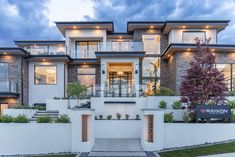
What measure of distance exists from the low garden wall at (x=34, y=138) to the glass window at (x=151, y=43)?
16.9m

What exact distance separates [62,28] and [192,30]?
45.5 feet

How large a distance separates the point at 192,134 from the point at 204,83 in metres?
3.73

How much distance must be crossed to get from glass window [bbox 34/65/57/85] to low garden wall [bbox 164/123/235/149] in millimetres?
15947

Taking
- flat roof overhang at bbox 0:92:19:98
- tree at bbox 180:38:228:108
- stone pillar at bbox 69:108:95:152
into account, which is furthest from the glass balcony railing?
tree at bbox 180:38:228:108

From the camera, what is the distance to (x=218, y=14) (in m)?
34.7

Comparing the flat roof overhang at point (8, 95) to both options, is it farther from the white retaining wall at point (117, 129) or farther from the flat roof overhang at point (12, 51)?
the white retaining wall at point (117, 129)

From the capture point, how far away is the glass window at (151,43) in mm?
30438

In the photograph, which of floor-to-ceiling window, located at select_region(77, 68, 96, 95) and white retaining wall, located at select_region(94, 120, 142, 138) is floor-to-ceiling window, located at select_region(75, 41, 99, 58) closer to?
floor-to-ceiling window, located at select_region(77, 68, 96, 95)

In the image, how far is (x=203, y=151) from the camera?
46.2ft

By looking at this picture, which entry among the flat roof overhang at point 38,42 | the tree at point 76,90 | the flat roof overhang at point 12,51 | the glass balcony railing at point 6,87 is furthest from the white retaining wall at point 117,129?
the flat roof overhang at point 38,42

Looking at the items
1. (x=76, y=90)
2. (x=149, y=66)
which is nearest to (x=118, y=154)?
(x=76, y=90)

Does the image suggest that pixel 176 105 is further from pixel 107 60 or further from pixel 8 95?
pixel 8 95

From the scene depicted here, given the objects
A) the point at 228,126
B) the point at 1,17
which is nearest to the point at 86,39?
the point at 1,17

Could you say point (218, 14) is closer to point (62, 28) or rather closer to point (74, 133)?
point (62, 28)
